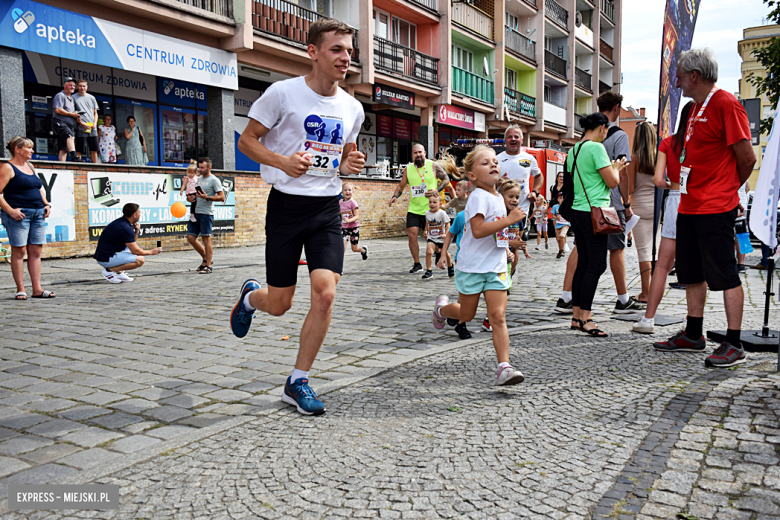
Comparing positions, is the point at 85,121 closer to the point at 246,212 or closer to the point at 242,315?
the point at 246,212

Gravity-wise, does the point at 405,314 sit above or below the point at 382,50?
below

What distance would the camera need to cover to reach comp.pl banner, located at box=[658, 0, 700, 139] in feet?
21.4

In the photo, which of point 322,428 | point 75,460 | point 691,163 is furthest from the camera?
point 691,163

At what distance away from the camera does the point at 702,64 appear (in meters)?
4.76

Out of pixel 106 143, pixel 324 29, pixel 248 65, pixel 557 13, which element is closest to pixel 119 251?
pixel 324 29

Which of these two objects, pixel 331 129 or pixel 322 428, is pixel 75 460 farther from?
pixel 331 129

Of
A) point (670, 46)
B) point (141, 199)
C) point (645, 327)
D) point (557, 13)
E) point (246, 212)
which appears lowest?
point (645, 327)

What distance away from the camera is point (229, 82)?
714 inches

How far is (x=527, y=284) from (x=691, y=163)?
16.2ft

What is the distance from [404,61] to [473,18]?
7.18m

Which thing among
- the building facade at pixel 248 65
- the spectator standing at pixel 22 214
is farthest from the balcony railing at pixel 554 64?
the spectator standing at pixel 22 214

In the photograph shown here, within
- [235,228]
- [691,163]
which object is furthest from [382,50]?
[691,163]

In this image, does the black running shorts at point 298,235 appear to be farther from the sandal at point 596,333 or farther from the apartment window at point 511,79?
the apartment window at point 511,79

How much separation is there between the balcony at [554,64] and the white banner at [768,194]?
Answer: 36284 millimetres
